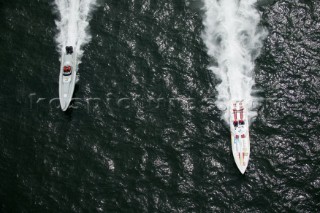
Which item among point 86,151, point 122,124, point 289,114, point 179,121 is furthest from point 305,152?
point 86,151

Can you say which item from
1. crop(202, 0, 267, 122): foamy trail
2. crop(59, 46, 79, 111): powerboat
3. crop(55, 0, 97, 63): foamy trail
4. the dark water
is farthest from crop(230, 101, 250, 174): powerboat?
crop(55, 0, 97, 63): foamy trail

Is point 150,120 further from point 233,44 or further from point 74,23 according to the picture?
point 74,23

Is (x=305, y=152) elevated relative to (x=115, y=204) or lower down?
elevated

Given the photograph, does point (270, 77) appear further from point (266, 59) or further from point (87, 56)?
point (87, 56)

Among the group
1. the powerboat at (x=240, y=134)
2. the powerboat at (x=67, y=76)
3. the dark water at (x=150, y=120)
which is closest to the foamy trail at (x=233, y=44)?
the powerboat at (x=240, y=134)

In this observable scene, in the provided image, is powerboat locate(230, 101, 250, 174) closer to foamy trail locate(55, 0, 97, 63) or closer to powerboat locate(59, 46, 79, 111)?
powerboat locate(59, 46, 79, 111)

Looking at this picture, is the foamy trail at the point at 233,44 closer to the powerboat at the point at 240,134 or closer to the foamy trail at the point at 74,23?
the powerboat at the point at 240,134

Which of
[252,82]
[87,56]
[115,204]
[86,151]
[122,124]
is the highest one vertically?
[87,56]
